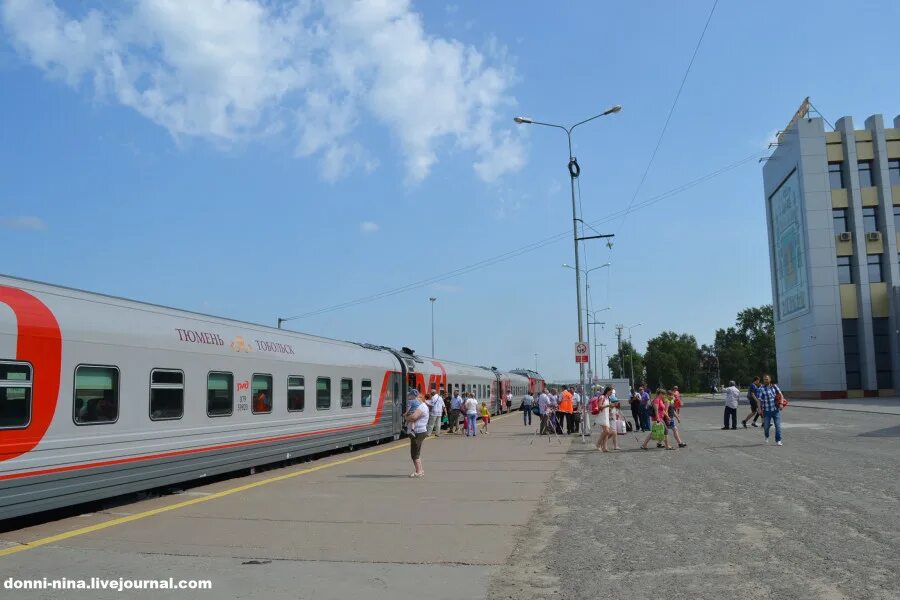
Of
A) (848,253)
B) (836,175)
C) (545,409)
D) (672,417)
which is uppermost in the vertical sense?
(836,175)

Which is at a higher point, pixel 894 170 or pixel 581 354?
pixel 894 170

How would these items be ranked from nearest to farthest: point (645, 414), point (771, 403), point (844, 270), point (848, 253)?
point (771, 403)
point (645, 414)
point (848, 253)
point (844, 270)

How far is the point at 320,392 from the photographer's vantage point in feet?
56.3

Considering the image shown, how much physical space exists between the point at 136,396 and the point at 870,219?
A: 54.3m

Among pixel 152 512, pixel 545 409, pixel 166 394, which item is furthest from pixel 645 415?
pixel 152 512

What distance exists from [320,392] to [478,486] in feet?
20.7

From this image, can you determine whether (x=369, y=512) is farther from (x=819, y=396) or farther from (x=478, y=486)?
(x=819, y=396)

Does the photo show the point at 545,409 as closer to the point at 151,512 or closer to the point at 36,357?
the point at 151,512

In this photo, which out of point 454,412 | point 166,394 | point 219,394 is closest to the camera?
point 166,394

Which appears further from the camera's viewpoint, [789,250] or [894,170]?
[789,250]

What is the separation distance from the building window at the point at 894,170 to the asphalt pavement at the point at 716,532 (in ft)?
147

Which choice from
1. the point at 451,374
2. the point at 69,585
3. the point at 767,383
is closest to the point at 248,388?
the point at 69,585

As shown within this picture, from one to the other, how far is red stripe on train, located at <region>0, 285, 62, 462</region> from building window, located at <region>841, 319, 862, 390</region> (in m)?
52.9

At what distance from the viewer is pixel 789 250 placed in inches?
2201
